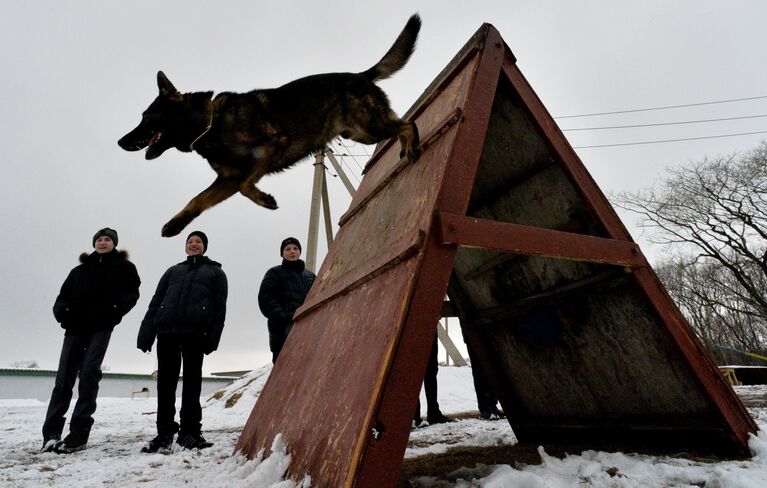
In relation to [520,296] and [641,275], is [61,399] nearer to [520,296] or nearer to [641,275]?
[520,296]

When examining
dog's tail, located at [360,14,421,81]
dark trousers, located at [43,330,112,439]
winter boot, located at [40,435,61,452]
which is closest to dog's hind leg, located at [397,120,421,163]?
dog's tail, located at [360,14,421,81]

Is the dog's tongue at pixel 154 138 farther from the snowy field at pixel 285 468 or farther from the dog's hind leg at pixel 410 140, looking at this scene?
the snowy field at pixel 285 468

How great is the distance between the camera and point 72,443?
10.4 feet

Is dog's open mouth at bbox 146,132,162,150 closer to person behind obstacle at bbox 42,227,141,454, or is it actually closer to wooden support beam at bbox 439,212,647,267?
person behind obstacle at bbox 42,227,141,454

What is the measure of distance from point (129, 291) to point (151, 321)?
335mm

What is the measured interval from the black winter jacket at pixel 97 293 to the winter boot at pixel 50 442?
80cm

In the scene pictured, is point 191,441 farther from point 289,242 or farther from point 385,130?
point 385,130

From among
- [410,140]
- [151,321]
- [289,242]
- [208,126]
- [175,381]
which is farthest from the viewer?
[289,242]

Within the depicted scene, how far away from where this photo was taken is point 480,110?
1.84 meters

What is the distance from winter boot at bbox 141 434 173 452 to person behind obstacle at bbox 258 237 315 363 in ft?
3.74

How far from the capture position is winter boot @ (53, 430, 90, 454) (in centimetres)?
310

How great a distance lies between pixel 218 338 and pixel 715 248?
21.7m

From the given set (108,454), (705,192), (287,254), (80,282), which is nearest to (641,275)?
(287,254)

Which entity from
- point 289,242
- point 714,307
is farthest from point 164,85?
point 714,307
